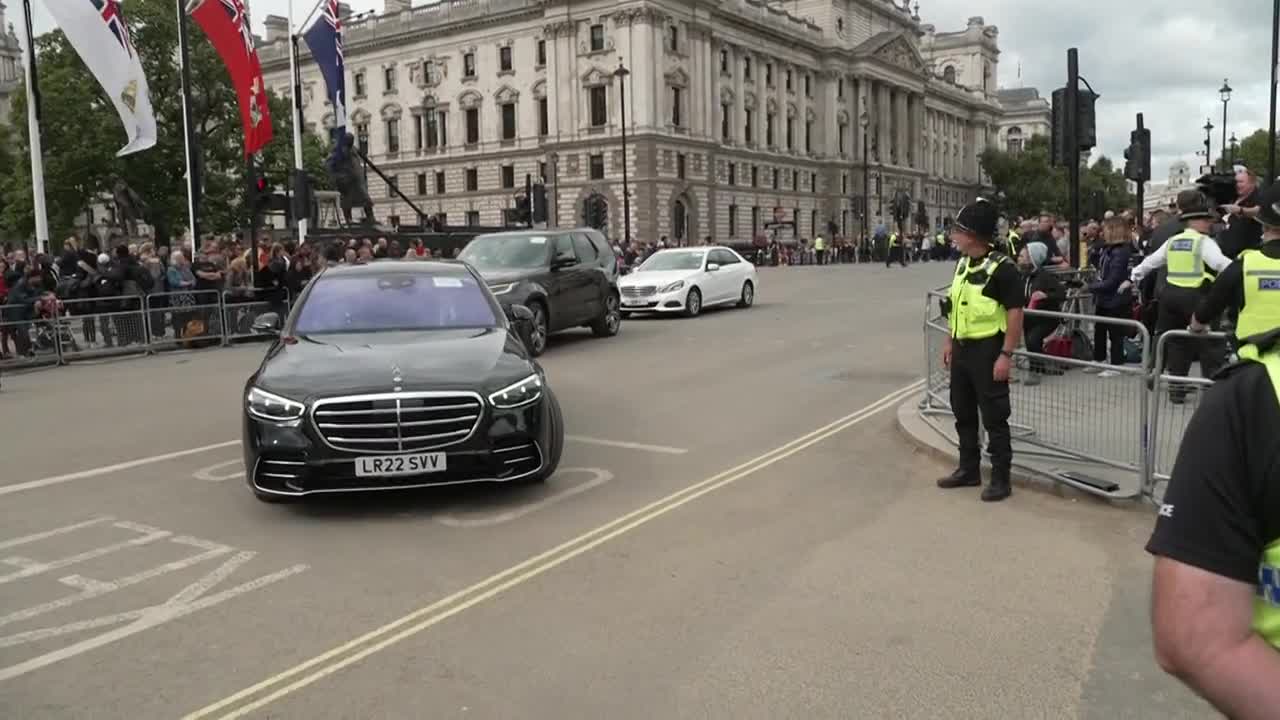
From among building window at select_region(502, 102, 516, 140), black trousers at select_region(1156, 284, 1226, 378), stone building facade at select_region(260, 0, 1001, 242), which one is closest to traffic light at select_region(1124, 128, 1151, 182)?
black trousers at select_region(1156, 284, 1226, 378)

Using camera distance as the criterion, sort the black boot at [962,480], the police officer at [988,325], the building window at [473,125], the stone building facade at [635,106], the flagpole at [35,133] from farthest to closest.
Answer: the building window at [473,125] < the stone building facade at [635,106] < the flagpole at [35,133] < the black boot at [962,480] < the police officer at [988,325]

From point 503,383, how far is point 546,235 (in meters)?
→ 10.2

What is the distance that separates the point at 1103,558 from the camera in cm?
545

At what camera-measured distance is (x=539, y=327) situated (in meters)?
15.3

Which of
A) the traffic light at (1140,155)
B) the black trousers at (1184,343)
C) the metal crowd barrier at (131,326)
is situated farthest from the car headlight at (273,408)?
the traffic light at (1140,155)

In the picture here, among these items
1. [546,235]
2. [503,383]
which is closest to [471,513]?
[503,383]

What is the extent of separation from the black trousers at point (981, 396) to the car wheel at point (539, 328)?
8.42 metres

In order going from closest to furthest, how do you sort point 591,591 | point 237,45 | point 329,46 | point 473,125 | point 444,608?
point 444,608 < point 591,591 < point 237,45 < point 329,46 < point 473,125

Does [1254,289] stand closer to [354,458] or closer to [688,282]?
[354,458]

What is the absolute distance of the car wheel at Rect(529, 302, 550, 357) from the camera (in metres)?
14.8

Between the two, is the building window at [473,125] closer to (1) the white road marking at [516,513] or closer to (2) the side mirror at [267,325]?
(2) the side mirror at [267,325]

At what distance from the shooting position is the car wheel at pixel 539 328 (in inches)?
584

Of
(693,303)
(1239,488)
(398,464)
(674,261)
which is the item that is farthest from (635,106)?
(1239,488)

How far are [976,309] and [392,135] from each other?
3468 inches
